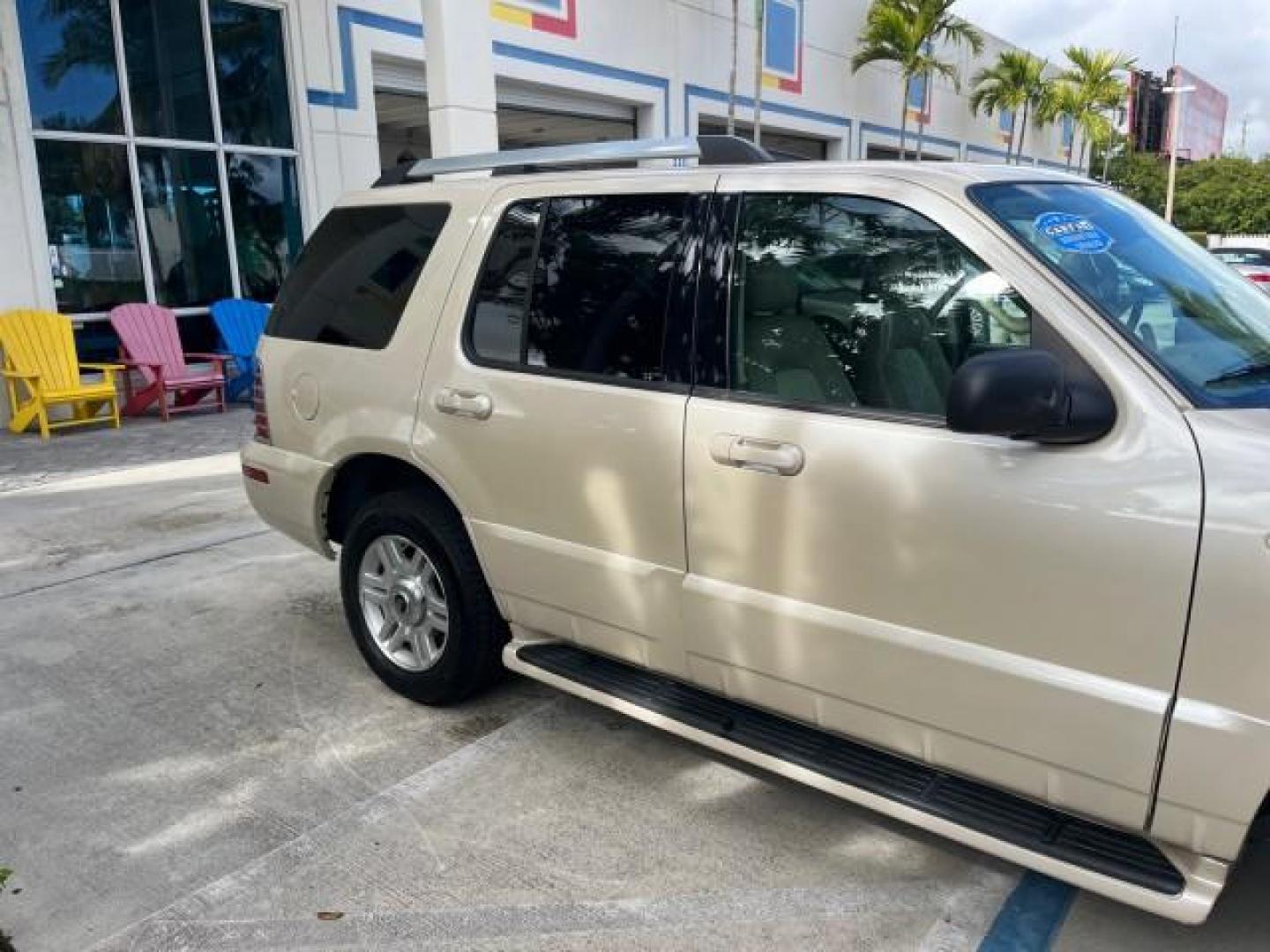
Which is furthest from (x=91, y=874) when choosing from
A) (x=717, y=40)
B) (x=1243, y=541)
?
(x=717, y=40)

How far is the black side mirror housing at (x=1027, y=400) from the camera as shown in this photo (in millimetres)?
2135

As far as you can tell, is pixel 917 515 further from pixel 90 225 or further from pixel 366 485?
pixel 90 225

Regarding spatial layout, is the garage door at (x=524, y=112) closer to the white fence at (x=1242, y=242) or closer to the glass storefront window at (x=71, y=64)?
the glass storefront window at (x=71, y=64)

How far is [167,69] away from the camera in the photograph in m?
10.6

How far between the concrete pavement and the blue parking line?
1.4 inches

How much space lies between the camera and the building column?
33.9 feet

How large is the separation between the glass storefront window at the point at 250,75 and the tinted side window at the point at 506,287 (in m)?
9.22

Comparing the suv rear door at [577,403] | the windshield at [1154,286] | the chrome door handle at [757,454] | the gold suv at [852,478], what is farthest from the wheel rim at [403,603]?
the windshield at [1154,286]

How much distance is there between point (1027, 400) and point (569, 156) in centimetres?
196

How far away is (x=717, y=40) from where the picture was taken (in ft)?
56.2

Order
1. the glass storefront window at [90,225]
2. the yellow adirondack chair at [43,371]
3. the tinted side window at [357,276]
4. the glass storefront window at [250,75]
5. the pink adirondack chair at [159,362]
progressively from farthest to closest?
the glass storefront window at [250,75] < the pink adirondack chair at [159,362] < the glass storefront window at [90,225] < the yellow adirondack chair at [43,371] < the tinted side window at [357,276]

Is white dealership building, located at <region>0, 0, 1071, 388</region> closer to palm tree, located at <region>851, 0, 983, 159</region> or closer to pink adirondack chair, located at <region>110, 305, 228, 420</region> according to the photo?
pink adirondack chair, located at <region>110, 305, 228, 420</region>

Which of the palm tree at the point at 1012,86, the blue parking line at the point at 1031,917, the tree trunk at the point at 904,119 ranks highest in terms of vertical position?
the palm tree at the point at 1012,86

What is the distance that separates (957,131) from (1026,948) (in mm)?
26776
